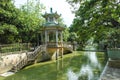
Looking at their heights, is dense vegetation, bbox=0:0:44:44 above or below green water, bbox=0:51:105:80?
above

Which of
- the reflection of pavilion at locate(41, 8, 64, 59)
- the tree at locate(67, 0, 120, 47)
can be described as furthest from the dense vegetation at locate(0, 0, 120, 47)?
the reflection of pavilion at locate(41, 8, 64, 59)

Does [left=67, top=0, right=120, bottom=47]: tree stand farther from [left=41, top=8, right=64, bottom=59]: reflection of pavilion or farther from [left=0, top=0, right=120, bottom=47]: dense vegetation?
[left=41, top=8, right=64, bottom=59]: reflection of pavilion

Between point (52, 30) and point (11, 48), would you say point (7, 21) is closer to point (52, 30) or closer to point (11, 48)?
point (11, 48)

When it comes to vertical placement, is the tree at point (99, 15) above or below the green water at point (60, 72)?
above

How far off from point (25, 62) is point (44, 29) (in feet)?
22.3

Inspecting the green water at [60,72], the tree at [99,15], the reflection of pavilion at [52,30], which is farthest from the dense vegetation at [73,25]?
the green water at [60,72]

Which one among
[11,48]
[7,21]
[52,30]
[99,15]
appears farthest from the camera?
[52,30]

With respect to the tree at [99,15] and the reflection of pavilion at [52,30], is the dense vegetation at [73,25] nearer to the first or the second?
the tree at [99,15]

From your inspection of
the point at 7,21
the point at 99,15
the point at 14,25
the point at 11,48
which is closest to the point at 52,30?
the point at 14,25

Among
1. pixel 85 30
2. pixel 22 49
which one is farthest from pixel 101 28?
pixel 22 49

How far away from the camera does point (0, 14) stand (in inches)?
645

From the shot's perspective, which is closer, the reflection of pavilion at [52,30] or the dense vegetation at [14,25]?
the dense vegetation at [14,25]

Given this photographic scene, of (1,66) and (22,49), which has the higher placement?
(22,49)

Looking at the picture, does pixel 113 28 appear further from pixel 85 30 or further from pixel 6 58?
pixel 6 58
